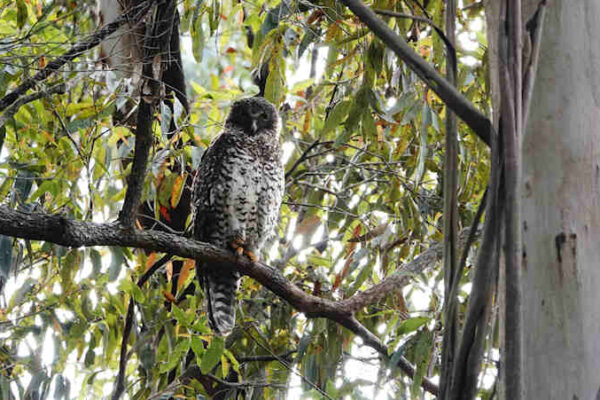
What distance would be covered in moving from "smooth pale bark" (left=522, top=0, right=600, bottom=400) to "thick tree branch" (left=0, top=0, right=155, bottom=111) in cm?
157

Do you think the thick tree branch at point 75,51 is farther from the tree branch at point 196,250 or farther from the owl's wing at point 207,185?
the owl's wing at point 207,185

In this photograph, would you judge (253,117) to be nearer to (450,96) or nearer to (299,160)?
(299,160)

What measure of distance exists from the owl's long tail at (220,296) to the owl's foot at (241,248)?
0.16 metres

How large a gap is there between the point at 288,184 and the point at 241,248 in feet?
3.13

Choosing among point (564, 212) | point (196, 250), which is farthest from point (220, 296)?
point (564, 212)

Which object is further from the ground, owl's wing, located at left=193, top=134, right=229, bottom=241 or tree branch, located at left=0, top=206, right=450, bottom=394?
owl's wing, located at left=193, top=134, right=229, bottom=241

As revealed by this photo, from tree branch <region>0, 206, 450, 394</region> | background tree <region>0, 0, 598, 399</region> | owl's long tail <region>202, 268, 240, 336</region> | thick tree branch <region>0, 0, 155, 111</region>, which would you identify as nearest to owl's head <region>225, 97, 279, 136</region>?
background tree <region>0, 0, 598, 399</region>

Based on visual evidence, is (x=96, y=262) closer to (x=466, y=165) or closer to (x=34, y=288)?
(x=34, y=288)

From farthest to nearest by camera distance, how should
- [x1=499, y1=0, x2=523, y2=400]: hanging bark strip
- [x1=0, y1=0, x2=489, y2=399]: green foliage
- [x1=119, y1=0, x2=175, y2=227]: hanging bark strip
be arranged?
[x1=0, y1=0, x2=489, y2=399]: green foliage
[x1=119, y1=0, x2=175, y2=227]: hanging bark strip
[x1=499, y1=0, x2=523, y2=400]: hanging bark strip

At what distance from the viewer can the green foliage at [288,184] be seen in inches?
118

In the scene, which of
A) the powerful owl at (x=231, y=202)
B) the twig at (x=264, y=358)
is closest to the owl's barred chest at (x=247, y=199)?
the powerful owl at (x=231, y=202)

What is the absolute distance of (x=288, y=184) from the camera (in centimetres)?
437

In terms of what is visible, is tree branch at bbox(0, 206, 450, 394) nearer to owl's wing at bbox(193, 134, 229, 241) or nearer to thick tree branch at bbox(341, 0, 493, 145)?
owl's wing at bbox(193, 134, 229, 241)

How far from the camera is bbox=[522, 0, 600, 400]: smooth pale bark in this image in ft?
3.44
